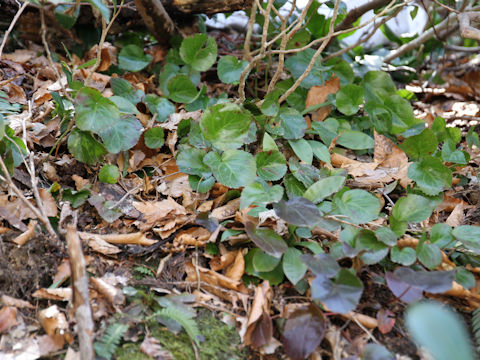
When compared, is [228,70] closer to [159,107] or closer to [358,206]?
[159,107]

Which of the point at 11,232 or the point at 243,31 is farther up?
Result: the point at 243,31

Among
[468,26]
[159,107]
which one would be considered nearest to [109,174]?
[159,107]

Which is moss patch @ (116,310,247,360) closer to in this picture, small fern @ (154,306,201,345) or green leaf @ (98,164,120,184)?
small fern @ (154,306,201,345)

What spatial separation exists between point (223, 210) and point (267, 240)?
11.5 inches

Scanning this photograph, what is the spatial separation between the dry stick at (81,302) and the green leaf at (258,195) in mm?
538

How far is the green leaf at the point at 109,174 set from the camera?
1641 mm

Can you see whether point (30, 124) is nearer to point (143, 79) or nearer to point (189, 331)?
point (143, 79)

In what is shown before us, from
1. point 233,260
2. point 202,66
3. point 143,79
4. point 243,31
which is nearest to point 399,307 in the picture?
point 233,260

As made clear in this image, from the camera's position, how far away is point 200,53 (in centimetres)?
210

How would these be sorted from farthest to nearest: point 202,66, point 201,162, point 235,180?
1. point 202,66
2. point 201,162
3. point 235,180

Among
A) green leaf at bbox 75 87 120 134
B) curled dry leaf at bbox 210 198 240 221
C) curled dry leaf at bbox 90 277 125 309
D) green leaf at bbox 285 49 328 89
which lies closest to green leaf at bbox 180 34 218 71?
green leaf at bbox 285 49 328 89

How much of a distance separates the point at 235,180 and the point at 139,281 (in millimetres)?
497

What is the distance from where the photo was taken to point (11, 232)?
135 cm

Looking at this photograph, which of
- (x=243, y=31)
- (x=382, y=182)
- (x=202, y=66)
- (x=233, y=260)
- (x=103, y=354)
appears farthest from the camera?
(x=243, y=31)
